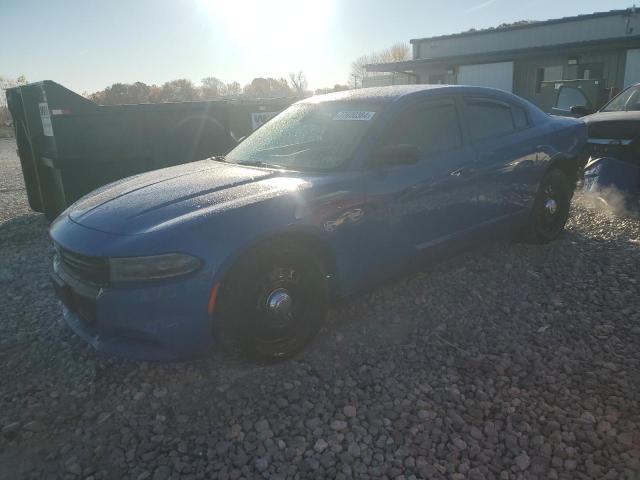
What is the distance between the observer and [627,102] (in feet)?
25.3

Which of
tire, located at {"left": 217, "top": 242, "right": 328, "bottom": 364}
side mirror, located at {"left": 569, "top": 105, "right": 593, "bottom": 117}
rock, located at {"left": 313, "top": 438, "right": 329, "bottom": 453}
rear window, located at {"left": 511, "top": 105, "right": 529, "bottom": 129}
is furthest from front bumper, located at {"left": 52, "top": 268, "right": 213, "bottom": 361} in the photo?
side mirror, located at {"left": 569, "top": 105, "right": 593, "bottom": 117}

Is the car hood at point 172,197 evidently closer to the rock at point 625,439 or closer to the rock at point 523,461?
the rock at point 523,461

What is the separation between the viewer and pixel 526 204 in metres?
4.50

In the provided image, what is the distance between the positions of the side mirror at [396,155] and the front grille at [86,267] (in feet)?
5.87

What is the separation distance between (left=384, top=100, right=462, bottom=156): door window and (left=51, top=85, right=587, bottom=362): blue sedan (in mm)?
11

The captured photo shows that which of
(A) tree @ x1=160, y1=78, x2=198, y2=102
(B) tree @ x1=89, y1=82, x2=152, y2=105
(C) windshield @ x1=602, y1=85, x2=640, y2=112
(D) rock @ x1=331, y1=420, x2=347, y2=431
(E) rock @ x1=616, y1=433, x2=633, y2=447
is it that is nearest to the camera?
(E) rock @ x1=616, y1=433, x2=633, y2=447

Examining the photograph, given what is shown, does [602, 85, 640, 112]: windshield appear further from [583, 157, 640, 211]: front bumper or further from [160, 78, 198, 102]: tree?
[160, 78, 198, 102]: tree

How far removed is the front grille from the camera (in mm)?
2578

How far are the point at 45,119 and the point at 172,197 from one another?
4.55 meters

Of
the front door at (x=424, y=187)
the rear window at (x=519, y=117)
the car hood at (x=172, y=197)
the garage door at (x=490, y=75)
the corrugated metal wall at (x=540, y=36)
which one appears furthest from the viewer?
the garage door at (x=490, y=75)

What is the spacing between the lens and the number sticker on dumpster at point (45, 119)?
620cm

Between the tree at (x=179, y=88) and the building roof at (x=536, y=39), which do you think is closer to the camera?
the building roof at (x=536, y=39)

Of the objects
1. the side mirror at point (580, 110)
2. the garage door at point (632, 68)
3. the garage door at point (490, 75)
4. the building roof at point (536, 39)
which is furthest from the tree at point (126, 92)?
the side mirror at point (580, 110)

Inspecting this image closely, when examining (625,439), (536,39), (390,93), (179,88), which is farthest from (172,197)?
(179,88)
